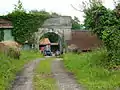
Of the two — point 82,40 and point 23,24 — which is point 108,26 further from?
point 82,40

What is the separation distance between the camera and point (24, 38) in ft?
165

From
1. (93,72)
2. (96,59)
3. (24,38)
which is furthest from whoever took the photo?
(24,38)

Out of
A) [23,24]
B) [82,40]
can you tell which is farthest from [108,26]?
[82,40]

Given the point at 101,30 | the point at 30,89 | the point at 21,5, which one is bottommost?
the point at 30,89

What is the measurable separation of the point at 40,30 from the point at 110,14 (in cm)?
2927

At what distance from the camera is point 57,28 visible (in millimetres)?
53188

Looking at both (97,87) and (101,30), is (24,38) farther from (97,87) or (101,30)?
(97,87)

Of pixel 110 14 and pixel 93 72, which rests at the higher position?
pixel 110 14

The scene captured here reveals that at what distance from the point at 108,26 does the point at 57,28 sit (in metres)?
30.4

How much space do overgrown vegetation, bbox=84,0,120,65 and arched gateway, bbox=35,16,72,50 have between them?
90.7ft

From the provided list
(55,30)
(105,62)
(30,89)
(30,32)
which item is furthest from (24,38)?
(30,89)

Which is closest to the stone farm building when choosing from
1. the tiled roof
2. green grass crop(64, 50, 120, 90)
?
the tiled roof

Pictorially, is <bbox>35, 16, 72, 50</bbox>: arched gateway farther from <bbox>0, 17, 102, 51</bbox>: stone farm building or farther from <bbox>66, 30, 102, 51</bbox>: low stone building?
<bbox>66, 30, 102, 51</bbox>: low stone building

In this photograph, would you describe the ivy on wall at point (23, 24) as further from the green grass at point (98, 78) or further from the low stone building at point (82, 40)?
the green grass at point (98, 78)
